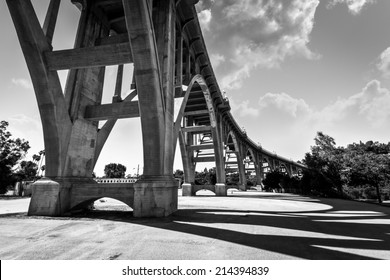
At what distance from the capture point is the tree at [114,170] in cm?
12288

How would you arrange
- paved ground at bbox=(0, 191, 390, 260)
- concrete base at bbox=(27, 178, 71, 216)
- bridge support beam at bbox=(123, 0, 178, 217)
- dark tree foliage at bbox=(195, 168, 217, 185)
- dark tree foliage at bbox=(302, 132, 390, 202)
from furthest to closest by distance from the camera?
dark tree foliage at bbox=(195, 168, 217, 185)
dark tree foliage at bbox=(302, 132, 390, 202)
concrete base at bbox=(27, 178, 71, 216)
bridge support beam at bbox=(123, 0, 178, 217)
paved ground at bbox=(0, 191, 390, 260)

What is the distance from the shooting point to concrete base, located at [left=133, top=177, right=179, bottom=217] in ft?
35.2

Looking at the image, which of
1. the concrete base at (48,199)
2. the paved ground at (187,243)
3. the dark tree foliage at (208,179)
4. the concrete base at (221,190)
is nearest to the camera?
the paved ground at (187,243)

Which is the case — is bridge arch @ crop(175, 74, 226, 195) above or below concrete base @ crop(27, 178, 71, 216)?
above

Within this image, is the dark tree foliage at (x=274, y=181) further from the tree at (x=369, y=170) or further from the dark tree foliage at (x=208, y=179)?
the tree at (x=369, y=170)

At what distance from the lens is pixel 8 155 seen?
34.7 meters

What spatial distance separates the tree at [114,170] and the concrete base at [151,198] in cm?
12014

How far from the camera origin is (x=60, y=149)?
12047mm

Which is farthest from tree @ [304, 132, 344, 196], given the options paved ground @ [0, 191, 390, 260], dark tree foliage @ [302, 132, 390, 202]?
paved ground @ [0, 191, 390, 260]

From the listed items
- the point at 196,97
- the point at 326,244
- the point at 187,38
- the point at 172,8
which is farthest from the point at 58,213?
the point at 196,97

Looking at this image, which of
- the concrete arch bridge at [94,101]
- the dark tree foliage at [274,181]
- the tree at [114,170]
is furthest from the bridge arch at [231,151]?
the tree at [114,170]

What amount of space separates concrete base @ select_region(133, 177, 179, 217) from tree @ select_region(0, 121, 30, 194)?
1412 inches

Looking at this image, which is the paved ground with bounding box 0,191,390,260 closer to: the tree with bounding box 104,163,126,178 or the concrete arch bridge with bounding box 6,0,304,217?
the concrete arch bridge with bounding box 6,0,304,217

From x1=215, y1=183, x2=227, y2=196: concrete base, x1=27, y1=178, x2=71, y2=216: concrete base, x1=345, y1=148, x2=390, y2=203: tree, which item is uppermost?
x1=345, y1=148, x2=390, y2=203: tree
